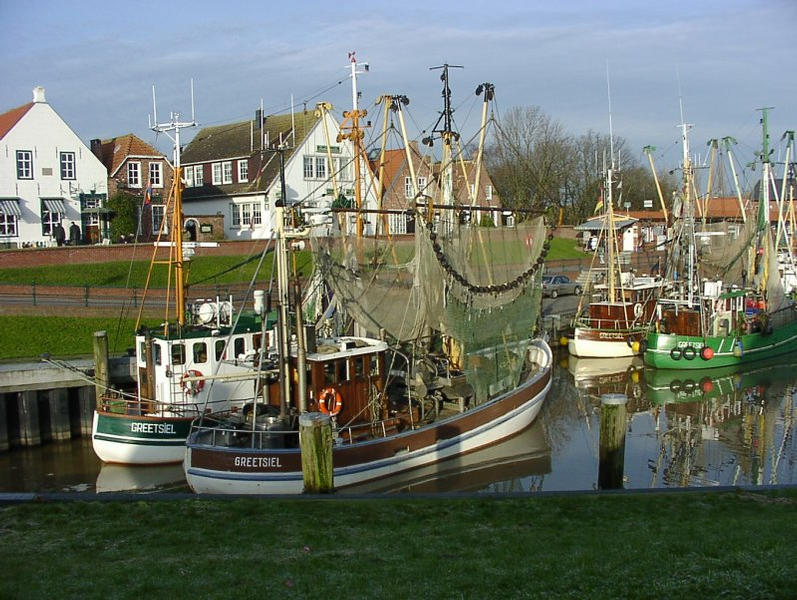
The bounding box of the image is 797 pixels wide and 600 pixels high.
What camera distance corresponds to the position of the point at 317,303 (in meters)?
26.9

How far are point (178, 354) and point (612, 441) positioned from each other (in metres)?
12.9

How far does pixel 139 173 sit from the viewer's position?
5528cm

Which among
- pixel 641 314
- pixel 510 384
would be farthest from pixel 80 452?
pixel 641 314

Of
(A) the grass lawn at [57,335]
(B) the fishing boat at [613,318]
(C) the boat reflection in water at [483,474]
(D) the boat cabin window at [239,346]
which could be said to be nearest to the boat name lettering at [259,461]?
(C) the boat reflection in water at [483,474]

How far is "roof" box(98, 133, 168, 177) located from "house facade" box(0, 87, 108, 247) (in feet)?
9.63

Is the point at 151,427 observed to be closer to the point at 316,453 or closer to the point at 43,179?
the point at 316,453

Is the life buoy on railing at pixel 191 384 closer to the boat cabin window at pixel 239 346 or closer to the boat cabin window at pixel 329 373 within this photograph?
the boat cabin window at pixel 239 346

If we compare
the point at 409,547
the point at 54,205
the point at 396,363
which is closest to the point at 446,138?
the point at 396,363

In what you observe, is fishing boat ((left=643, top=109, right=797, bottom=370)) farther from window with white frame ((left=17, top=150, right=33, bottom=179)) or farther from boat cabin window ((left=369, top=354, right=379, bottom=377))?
window with white frame ((left=17, top=150, right=33, bottom=179))

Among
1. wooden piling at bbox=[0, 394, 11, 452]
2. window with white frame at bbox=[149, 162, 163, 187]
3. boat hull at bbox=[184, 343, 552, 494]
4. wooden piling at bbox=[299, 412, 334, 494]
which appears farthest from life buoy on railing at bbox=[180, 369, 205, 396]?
window with white frame at bbox=[149, 162, 163, 187]

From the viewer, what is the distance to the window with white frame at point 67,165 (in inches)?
1989

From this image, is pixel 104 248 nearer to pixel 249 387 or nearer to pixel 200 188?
pixel 200 188

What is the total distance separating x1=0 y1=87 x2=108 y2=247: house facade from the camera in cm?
4794

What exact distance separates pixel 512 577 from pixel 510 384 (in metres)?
16.1
